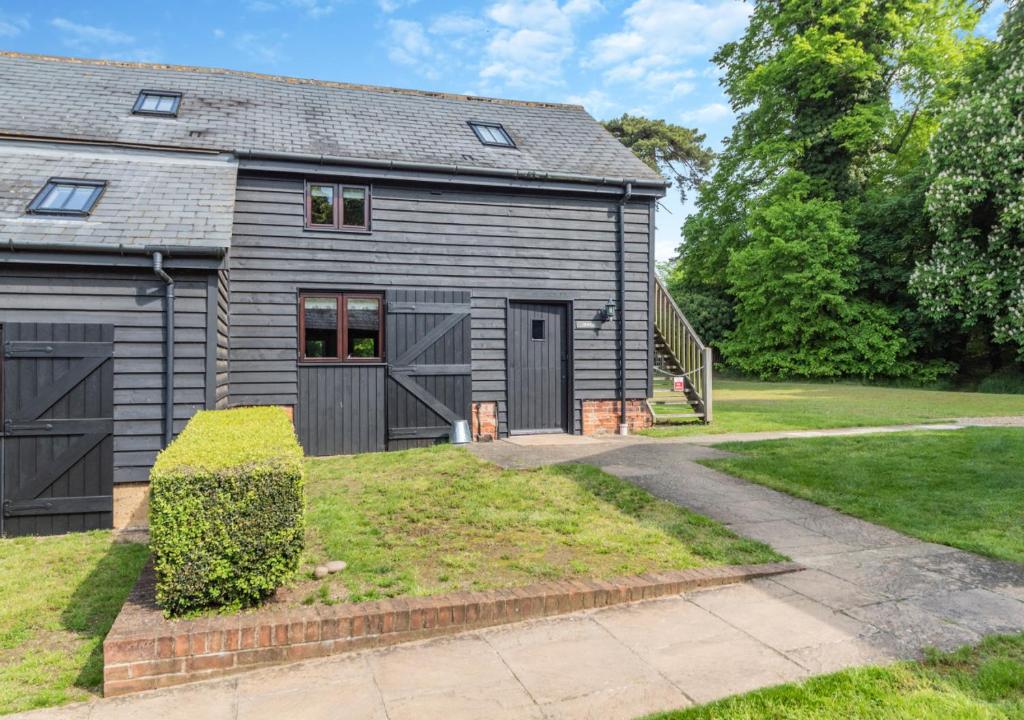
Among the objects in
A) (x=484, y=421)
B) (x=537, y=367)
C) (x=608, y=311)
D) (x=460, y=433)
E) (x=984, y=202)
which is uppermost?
(x=984, y=202)

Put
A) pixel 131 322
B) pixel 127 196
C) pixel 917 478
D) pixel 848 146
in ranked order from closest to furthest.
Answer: pixel 131 322
pixel 917 478
pixel 127 196
pixel 848 146

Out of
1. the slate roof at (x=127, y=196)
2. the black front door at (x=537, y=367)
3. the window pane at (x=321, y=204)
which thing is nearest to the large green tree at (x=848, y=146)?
the black front door at (x=537, y=367)

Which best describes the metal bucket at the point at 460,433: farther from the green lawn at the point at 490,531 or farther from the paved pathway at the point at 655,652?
the paved pathway at the point at 655,652

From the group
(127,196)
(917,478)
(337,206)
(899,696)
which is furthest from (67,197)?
(917,478)

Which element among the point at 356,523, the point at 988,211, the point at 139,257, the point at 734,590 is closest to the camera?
the point at 734,590

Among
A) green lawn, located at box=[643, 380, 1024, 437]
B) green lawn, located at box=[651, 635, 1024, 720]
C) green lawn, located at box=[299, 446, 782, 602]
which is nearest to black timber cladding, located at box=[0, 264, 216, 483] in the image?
green lawn, located at box=[299, 446, 782, 602]

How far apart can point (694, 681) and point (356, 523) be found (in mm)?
3442

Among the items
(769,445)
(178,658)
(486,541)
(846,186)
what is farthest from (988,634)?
(846,186)

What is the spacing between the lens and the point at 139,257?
6445mm

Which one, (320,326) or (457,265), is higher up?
(457,265)

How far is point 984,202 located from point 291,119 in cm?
2051

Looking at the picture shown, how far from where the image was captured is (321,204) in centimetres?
964

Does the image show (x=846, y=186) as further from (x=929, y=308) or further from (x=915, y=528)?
(x=915, y=528)

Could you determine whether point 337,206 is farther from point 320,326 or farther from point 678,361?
point 678,361
